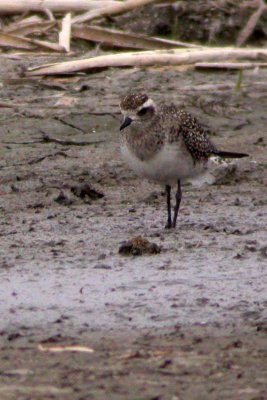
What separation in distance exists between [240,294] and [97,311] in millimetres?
828

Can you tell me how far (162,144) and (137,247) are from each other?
1.10 metres

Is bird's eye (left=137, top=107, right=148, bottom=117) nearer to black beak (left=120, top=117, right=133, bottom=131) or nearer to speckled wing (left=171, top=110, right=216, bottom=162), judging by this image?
black beak (left=120, top=117, right=133, bottom=131)

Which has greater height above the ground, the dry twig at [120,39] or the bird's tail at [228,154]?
the dry twig at [120,39]

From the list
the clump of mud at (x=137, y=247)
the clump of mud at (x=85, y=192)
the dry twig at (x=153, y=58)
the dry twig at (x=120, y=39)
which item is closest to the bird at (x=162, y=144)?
the clump of mud at (x=85, y=192)

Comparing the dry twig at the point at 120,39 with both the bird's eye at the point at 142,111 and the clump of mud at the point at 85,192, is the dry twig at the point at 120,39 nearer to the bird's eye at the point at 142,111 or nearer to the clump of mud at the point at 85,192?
the clump of mud at the point at 85,192

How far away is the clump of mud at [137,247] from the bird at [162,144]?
0.74m

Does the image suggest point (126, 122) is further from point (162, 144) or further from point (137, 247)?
point (137, 247)

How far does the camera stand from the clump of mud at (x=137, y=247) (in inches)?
286

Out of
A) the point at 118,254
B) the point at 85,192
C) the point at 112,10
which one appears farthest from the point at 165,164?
the point at 112,10

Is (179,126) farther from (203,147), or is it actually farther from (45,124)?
(45,124)

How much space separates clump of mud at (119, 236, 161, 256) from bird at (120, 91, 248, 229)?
74cm

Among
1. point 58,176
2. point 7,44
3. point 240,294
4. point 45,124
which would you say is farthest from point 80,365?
point 7,44

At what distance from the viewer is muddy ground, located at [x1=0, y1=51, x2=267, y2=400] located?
17.2ft

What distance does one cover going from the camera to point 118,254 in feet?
24.1
